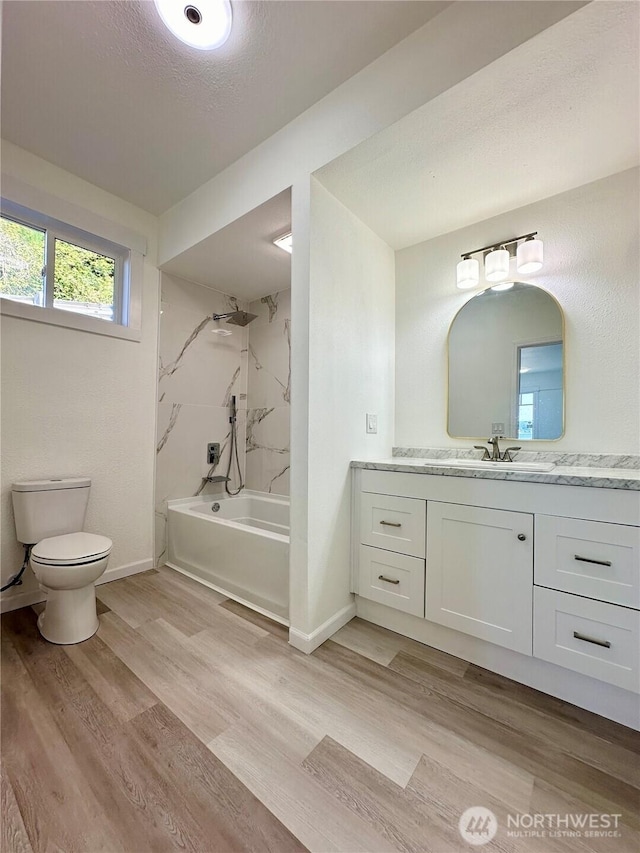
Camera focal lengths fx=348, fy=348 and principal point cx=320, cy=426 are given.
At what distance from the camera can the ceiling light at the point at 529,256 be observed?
183cm

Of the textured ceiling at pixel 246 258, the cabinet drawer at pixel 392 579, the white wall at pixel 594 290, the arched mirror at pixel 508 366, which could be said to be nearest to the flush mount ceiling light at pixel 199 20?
the textured ceiling at pixel 246 258

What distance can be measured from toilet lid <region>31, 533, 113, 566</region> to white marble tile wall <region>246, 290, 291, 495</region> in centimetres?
148

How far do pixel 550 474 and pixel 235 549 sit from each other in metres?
1.74

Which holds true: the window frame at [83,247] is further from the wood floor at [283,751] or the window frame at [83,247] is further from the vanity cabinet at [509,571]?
the vanity cabinet at [509,571]

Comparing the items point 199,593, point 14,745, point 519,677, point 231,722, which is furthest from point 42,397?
point 519,677

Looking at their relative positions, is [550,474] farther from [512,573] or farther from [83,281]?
[83,281]

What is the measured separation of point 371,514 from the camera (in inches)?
74.5

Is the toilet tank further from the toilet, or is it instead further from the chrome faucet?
the chrome faucet

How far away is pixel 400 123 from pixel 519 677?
2351 millimetres

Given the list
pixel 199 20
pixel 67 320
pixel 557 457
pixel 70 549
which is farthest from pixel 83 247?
pixel 557 457

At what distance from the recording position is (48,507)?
195cm

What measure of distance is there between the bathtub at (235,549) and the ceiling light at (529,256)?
197cm

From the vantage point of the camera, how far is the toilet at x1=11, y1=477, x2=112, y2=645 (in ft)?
5.43

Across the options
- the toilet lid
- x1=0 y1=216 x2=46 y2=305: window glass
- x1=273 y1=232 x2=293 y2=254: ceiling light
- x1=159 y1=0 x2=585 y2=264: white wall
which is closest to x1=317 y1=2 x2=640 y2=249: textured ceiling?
x1=159 y1=0 x2=585 y2=264: white wall
